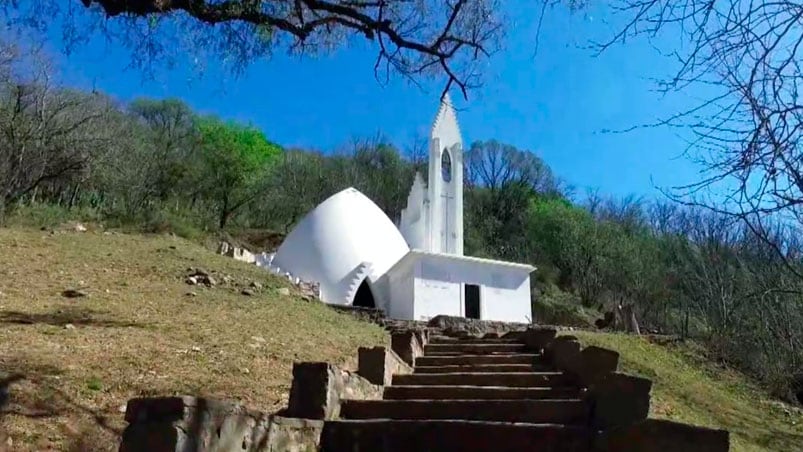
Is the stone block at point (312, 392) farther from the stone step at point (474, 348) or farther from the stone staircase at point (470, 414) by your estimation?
the stone step at point (474, 348)

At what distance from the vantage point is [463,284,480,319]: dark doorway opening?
21953 millimetres

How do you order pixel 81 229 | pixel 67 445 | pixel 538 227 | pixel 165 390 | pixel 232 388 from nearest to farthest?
pixel 67 445, pixel 165 390, pixel 232 388, pixel 81 229, pixel 538 227

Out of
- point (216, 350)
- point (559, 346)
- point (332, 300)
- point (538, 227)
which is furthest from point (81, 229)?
point (538, 227)

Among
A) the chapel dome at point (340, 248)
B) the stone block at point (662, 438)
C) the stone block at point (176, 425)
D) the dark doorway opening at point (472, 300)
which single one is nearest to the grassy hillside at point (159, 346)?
the stone block at point (176, 425)

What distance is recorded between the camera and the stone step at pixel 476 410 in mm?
5188

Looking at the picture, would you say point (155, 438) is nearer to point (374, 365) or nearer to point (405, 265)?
point (374, 365)

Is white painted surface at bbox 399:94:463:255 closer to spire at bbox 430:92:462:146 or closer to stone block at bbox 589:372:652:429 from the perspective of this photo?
spire at bbox 430:92:462:146

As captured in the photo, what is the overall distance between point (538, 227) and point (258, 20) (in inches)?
1306

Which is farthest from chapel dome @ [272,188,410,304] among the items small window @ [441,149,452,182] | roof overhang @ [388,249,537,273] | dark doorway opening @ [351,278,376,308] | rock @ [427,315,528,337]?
rock @ [427,315,528,337]

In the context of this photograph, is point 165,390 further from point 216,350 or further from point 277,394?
point 216,350

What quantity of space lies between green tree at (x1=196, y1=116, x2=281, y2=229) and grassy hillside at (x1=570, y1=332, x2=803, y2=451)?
23764 mm

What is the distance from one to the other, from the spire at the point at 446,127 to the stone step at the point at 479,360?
1867cm

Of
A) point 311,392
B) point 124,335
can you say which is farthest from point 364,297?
point 311,392

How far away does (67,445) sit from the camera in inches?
174
